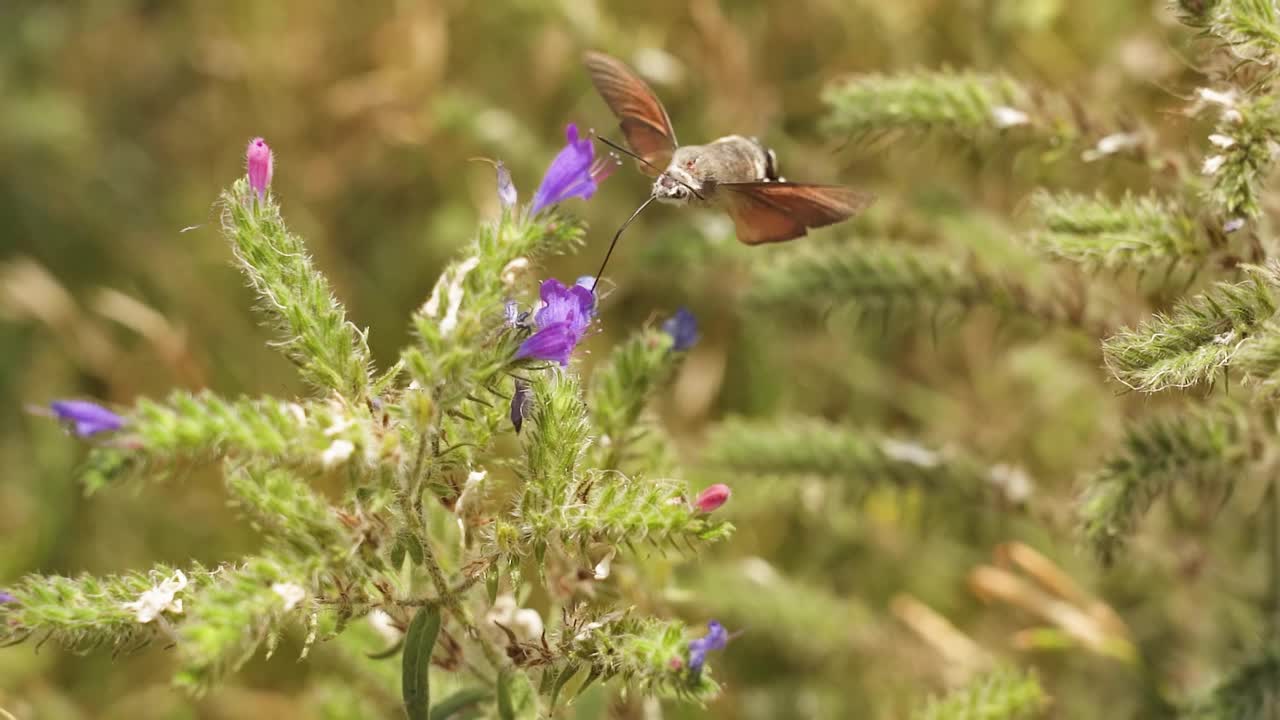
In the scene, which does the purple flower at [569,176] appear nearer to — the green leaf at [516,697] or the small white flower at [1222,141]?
the green leaf at [516,697]

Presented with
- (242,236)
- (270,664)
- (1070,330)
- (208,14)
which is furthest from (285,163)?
(1070,330)

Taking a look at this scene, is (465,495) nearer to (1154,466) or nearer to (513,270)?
(513,270)

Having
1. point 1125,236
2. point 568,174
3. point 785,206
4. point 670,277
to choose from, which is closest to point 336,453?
point 568,174

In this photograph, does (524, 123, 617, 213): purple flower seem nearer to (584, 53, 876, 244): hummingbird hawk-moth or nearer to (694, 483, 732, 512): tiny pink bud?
(584, 53, 876, 244): hummingbird hawk-moth

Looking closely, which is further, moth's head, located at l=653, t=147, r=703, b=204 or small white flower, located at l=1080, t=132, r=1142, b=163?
small white flower, located at l=1080, t=132, r=1142, b=163

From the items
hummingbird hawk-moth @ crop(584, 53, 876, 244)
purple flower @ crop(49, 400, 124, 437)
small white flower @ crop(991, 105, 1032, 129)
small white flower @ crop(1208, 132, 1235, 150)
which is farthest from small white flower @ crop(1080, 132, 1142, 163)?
purple flower @ crop(49, 400, 124, 437)

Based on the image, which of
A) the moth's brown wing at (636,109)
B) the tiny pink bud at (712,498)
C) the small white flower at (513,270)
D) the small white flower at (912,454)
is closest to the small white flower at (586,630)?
the tiny pink bud at (712,498)
